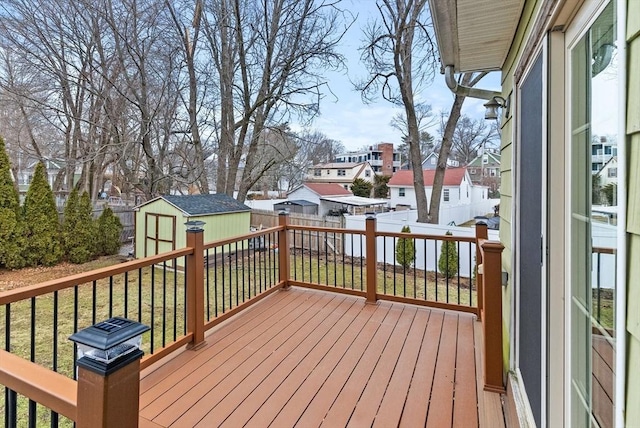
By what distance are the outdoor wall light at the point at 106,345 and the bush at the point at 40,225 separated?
1007 centimetres

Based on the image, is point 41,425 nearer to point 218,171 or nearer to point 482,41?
point 482,41

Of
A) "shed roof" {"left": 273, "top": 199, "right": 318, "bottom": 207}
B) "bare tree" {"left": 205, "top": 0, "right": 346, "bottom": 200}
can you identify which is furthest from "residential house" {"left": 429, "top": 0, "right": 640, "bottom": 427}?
"shed roof" {"left": 273, "top": 199, "right": 318, "bottom": 207}

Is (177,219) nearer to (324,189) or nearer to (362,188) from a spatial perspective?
(324,189)

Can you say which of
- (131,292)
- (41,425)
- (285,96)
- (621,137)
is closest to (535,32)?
(621,137)

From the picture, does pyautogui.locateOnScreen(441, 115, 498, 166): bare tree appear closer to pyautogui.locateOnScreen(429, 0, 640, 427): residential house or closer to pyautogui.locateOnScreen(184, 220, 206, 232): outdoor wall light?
pyautogui.locateOnScreen(429, 0, 640, 427): residential house

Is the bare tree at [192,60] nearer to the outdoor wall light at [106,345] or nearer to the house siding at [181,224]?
the house siding at [181,224]

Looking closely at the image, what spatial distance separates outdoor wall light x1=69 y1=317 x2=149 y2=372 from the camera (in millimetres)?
874

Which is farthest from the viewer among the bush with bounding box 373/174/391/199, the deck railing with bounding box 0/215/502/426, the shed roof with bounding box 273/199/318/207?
the bush with bounding box 373/174/391/199

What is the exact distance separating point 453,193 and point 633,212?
21314mm

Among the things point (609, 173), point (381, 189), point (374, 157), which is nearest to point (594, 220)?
point (609, 173)

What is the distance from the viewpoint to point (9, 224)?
8211mm

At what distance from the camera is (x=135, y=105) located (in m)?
10.0

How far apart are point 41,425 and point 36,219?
7.94 metres

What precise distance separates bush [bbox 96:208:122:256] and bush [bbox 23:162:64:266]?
3.68 feet
